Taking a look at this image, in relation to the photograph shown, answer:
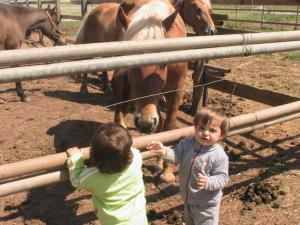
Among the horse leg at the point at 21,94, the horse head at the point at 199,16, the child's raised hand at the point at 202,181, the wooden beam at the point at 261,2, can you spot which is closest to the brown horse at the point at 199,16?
the horse head at the point at 199,16

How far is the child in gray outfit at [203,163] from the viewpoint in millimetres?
2156

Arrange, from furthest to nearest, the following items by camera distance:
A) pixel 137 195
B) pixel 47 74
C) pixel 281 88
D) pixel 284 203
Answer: pixel 281 88 → pixel 284 203 → pixel 137 195 → pixel 47 74

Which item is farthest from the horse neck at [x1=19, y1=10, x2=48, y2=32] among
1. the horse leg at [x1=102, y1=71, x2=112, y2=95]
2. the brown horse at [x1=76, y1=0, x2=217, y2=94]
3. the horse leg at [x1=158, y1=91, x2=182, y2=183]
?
the horse leg at [x1=158, y1=91, x2=182, y2=183]

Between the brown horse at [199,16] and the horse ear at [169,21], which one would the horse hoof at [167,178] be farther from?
the brown horse at [199,16]

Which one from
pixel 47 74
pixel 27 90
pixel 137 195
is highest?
pixel 47 74

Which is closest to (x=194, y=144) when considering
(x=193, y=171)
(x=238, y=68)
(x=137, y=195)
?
(x=193, y=171)

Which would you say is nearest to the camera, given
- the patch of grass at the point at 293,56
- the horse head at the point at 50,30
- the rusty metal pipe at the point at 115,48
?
the rusty metal pipe at the point at 115,48

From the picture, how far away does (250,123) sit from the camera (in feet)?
9.90

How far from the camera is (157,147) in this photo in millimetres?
2299

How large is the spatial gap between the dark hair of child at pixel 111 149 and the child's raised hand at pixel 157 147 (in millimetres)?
401

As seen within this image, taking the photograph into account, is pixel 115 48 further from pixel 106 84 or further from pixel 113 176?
pixel 106 84

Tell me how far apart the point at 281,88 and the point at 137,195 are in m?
5.50

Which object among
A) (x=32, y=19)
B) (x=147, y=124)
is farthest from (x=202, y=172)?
(x=32, y=19)

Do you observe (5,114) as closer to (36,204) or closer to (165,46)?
(36,204)
